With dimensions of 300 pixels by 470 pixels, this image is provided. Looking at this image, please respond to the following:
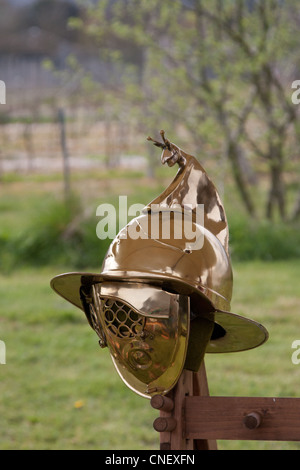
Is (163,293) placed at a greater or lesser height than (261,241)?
greater

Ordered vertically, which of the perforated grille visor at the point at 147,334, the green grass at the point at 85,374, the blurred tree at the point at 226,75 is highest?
the blurred tree at the point at 226,75

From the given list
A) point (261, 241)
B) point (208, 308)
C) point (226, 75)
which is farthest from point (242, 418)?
point (226, 75)

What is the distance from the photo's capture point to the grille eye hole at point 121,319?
6.05ft

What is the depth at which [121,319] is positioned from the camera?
74.2 inches

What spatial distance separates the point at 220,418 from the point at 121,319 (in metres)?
0.39

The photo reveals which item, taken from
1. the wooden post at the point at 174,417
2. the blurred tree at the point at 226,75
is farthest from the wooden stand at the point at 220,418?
the blurred tree at the point at 226,75

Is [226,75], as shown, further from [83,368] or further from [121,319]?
[121,319]

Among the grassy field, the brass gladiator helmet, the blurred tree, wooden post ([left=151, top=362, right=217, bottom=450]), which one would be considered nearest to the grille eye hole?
the brass gladiator helmet

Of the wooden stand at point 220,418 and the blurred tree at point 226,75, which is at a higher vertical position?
the blurred tree at point 226,75

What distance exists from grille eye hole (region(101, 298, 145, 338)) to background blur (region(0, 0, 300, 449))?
1718mm

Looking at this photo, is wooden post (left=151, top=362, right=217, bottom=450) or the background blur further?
the background blur

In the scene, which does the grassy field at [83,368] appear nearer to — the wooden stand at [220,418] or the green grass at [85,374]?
the green grass at [85,374]

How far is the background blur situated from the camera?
161 inches

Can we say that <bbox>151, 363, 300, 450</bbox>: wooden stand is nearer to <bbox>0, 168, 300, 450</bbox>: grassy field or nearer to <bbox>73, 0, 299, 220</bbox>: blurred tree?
<bbox>0, 168, 300, 450</bbox>: grassy field
